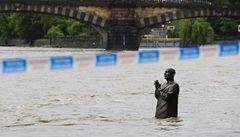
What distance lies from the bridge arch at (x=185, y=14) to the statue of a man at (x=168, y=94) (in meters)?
73.6

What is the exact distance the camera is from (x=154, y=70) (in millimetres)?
52500

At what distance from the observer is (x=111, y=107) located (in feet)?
88.3

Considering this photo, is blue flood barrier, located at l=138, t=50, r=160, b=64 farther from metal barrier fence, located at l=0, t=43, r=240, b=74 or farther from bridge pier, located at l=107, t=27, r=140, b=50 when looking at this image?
bridge pier, located at l=107, t=27, r=140, b=50

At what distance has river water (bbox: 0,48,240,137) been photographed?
20625 mm

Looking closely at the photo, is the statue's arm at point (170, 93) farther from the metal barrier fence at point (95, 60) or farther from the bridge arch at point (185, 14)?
the bridge arch at point (185, 14)

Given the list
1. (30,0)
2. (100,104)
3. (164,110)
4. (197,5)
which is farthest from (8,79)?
(197,5)

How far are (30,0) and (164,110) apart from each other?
69.5 metres

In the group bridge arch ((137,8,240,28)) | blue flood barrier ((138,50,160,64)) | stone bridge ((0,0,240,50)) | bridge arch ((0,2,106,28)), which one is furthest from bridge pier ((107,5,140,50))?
blue flood barrier ((138,50,160,64))

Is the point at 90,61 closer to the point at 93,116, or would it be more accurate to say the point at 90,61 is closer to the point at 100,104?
the point at 100,104

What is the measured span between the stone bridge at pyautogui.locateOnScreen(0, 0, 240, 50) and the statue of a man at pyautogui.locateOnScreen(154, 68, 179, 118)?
69.8m

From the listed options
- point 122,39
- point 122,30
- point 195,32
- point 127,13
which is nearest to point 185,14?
point 127,13

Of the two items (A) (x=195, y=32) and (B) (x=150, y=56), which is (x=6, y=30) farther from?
(B) (x=150, y=56)

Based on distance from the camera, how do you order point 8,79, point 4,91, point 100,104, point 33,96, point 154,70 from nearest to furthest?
1. point 100,104
2. point 33,96
3. point 4,91
4. point 8,79
5. point 154,70

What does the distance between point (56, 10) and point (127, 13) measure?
7589 mm
